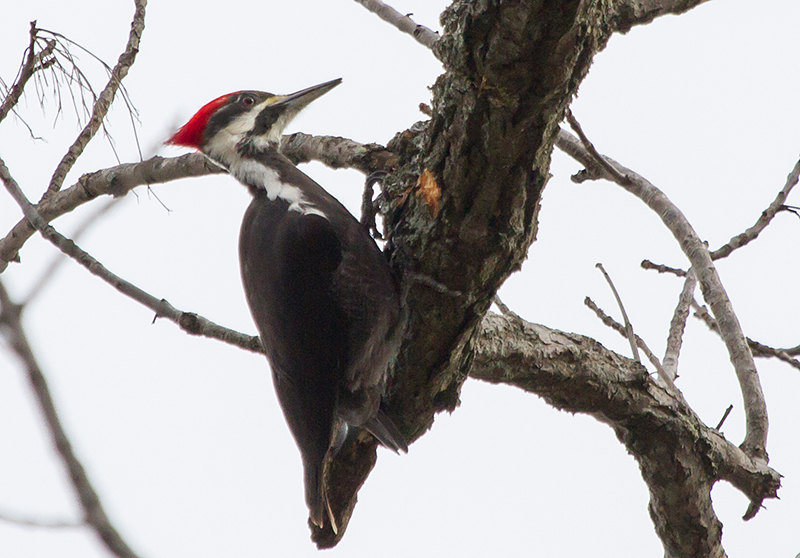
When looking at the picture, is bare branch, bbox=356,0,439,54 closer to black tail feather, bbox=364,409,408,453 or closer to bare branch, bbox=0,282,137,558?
black tail feather, bbox=364,409,408,453

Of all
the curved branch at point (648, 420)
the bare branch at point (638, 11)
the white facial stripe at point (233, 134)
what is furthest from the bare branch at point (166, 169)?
the bare branch at point (638, 11)

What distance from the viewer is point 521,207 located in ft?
6.62

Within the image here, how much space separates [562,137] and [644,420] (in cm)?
106

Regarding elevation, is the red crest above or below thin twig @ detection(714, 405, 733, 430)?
above

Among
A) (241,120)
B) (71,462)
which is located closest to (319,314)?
(241,120)

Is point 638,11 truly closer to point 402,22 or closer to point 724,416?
point 402,22

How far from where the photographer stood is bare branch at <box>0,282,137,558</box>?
0.71 meters

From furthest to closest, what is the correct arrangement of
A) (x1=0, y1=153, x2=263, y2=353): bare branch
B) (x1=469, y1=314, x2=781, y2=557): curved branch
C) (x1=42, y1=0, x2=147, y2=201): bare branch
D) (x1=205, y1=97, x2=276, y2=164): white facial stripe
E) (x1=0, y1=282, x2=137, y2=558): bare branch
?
(x1=205, y1=97, x2=276, y2=164): white facial stripe < (x1=469, y1=314, x2=781, y2=557): curved branch < (x1=42, y1=0, x2=147, y2=201): bare branch < (x1=0, y1=153, x2=263, y2=353): bare branch < (x1=0, y1=282, x2=137, y2=558): bare branch

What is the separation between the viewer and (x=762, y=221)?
122 inches

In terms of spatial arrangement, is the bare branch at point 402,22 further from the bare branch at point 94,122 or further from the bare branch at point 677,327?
the bare branch at point 677,327

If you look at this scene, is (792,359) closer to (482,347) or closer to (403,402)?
(482,347)

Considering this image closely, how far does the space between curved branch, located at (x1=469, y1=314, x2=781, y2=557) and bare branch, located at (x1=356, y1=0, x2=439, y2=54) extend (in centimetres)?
103

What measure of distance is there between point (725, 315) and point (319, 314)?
149 centimetres

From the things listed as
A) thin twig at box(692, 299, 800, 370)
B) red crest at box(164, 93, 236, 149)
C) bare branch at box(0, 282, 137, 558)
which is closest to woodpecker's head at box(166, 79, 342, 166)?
red crest at box(164, 93, 236, 149)
